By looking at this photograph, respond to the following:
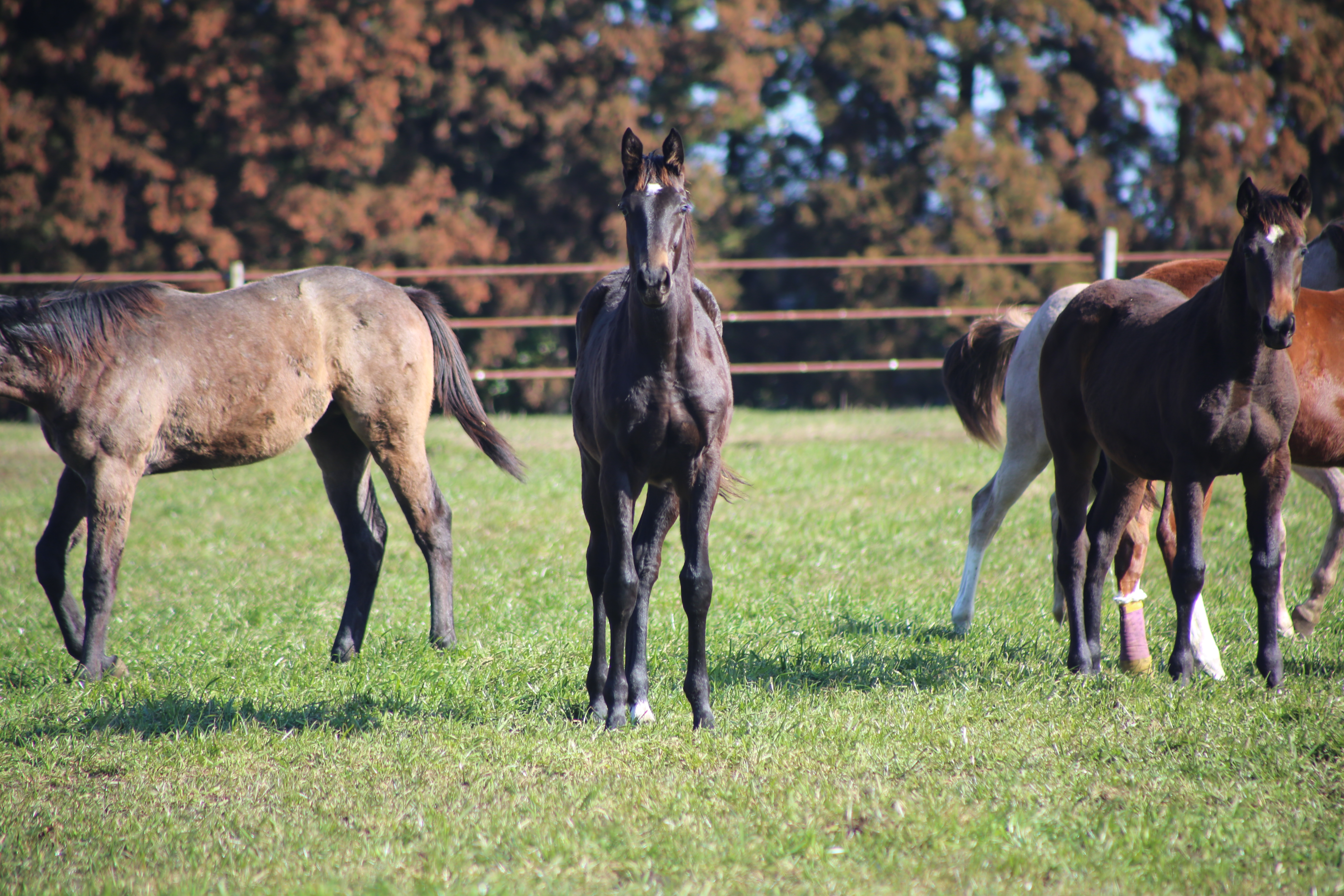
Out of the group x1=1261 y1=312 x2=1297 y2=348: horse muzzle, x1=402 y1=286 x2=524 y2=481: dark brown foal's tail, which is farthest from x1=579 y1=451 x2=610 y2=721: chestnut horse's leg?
x1=1261 y1=312 x2=1297 y2=348: horse muzzle

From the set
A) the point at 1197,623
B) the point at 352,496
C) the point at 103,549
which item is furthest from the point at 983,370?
the point at 103,549

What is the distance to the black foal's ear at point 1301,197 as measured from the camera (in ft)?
12.4

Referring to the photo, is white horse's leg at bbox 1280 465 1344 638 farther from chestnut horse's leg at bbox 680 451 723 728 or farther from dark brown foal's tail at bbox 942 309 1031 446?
chestnut horse's leg at bbox 680 451 723 728

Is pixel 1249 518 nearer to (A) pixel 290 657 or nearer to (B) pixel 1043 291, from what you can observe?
(A) pixel 290 657

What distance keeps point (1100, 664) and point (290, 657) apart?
3.89 meters

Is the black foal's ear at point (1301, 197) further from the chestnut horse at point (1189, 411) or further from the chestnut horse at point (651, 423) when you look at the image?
the chestnut horse at point (651, 423)

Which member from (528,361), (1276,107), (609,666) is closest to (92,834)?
(609,666)

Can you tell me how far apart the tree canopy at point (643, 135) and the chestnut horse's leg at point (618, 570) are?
1465 cm

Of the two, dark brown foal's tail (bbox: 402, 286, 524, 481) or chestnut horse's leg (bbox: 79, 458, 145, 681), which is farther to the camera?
dark brown foal's tail (bbox: 402, 286, 524, 481)

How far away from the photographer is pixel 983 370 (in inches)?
248

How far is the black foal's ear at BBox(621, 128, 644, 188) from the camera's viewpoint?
3598mm

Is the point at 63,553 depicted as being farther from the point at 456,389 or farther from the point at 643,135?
the point at 643,135

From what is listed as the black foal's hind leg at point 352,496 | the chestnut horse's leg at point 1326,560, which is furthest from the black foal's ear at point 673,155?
the chestnut horse's leg at point 1326,560

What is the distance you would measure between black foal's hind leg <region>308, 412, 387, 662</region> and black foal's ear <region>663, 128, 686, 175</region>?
2757 mm
